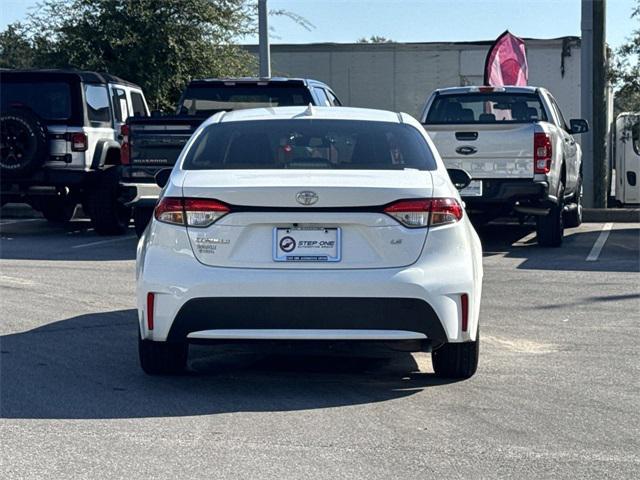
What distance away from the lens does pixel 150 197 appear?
48.6 ft

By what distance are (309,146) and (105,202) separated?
9.43 meters

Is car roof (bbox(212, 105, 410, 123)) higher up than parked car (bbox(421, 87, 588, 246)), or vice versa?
car roof (bbox(212, 105, 410, 123))

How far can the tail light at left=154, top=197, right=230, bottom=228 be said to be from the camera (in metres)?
6.55

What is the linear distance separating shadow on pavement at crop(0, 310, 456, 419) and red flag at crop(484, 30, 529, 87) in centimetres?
1613

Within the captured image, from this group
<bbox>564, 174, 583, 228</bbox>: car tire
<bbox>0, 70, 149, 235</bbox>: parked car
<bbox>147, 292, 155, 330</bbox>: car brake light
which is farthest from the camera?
<bbox>564, 174, 583, 228</bbox>: car tire

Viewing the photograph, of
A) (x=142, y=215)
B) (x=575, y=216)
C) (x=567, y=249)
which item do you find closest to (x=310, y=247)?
(x=142, y=215)

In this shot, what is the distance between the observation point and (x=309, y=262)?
21.3 ft

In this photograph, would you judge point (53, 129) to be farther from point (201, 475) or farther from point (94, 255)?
point (201, 475)

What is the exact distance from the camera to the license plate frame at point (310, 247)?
21.3 feet

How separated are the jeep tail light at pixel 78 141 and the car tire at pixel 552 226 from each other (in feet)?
19.3

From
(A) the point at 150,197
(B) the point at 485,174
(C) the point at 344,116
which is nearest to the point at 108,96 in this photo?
(A) the point at 150,197

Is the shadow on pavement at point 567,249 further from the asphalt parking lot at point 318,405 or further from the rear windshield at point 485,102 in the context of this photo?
the asphalt parking lot at point 318,405

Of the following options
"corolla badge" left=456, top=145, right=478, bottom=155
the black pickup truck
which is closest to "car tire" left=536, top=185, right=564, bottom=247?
"corolla badge" left=456, top=145, right=478, bottom=155

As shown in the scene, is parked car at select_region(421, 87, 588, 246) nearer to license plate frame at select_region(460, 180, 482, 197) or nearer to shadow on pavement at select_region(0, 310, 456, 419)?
license plate frame at select_region(460, 180, 482, 197)
